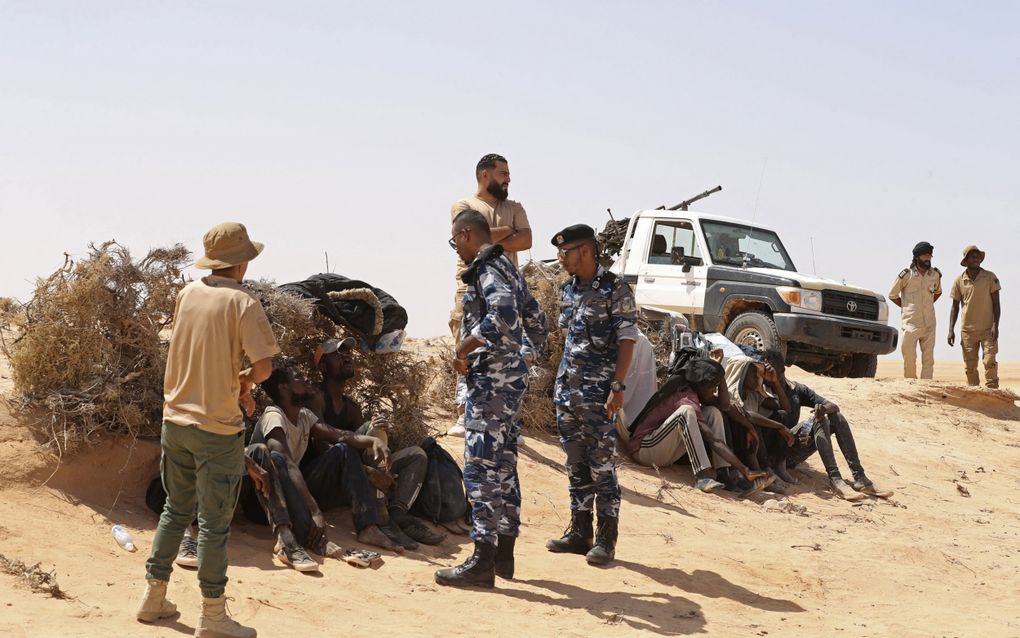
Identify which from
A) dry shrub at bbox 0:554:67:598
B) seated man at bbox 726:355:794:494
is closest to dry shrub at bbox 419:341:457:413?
seated man at bbox 726:355:794:494

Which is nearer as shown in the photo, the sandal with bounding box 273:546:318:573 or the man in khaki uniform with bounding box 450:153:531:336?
the sandal with bounding box 273:546:318:573

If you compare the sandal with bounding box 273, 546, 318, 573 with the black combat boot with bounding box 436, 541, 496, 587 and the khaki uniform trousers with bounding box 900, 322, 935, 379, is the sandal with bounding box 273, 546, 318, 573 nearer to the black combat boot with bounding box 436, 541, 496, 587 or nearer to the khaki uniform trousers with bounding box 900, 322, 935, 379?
the black combat boot with bounding box 436, 541, 496, 587

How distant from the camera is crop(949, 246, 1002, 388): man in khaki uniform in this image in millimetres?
15703

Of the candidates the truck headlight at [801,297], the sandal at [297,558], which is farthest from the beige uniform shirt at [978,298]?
the sandal at [297,558]

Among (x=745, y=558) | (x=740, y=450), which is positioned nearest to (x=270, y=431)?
(x=745, y=558)

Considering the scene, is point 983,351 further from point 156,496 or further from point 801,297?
point 156,496

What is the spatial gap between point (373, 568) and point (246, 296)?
7.06 feet

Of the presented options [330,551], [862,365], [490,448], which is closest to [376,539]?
[330,551]

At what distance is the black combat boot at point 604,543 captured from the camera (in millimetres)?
6871

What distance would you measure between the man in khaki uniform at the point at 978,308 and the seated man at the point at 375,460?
11126mm

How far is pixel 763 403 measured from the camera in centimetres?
1018

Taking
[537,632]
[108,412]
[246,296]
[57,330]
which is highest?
[246,296]

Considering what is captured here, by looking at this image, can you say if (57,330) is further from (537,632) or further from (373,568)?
(537,632)

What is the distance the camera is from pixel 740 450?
9.82m
